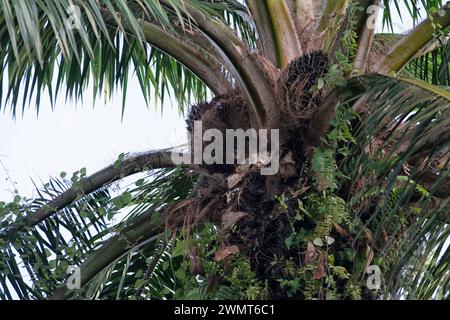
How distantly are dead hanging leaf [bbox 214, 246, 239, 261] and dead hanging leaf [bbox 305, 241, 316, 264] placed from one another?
1.09ft

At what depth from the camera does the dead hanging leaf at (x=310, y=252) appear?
12.9ft

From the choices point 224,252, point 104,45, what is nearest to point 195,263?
point 224,252

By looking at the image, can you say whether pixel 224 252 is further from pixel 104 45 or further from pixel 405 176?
pixel 104 45

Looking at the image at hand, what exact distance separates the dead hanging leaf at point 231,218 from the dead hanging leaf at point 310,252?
0.33 metres

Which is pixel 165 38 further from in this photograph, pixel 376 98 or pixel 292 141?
pixel 376 98

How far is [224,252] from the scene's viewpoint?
161 inches

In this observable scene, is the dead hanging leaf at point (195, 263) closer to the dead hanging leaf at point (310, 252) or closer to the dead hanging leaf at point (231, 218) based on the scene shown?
the dead hanging leaf at point (231, 218)

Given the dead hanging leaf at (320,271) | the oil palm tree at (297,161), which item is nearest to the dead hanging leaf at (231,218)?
the oil palm tree at (297,161)

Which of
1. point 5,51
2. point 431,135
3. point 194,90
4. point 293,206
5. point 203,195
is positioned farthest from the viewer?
point 194,90
